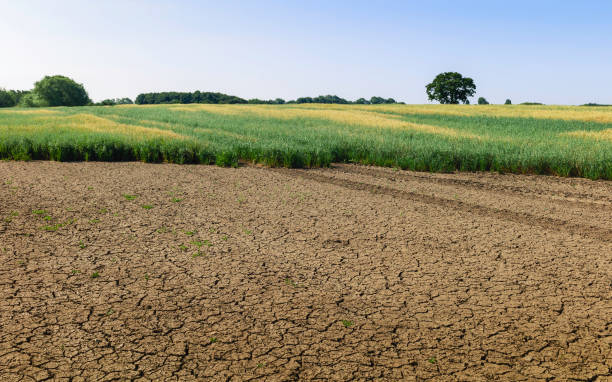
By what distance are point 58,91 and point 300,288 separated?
9737 cm

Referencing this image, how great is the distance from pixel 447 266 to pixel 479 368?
228cm

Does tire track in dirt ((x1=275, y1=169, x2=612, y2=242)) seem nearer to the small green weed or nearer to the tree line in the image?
the small green weed

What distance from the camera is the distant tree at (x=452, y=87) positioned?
80.8 metres

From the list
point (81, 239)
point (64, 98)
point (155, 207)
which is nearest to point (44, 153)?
→ point (155, 207)

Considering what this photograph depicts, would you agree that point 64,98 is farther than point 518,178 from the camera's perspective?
Yes

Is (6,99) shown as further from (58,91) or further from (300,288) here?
(300,288)

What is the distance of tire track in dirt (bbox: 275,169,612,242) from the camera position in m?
7.75

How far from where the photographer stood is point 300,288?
5.19m

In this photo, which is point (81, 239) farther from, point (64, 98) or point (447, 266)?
point (64, 98)

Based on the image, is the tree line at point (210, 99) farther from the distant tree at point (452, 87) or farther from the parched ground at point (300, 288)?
the parched ground at point (300, 288)

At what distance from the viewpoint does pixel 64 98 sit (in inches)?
3460

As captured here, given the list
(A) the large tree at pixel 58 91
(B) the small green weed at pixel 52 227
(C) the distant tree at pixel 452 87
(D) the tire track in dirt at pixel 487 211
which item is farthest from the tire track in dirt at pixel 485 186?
(A) the large tree at pixel 58 91

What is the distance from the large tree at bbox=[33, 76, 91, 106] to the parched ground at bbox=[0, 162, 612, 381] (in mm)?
89597

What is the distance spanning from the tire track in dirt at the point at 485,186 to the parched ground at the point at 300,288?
87 centimetres
